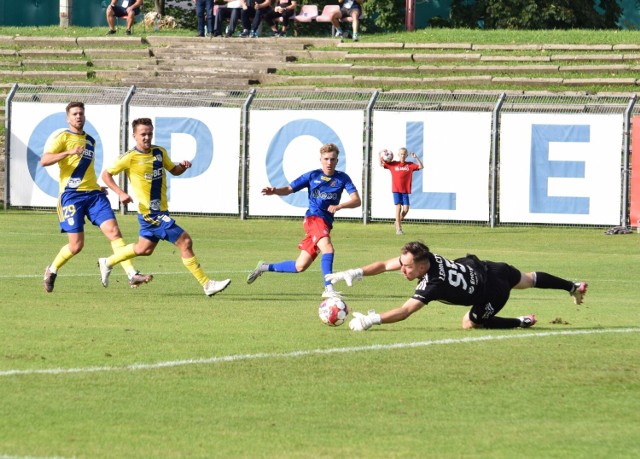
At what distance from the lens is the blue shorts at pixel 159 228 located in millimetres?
15055

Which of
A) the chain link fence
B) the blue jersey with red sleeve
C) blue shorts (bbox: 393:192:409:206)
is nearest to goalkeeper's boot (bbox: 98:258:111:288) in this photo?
the blue jersey with red sleeve

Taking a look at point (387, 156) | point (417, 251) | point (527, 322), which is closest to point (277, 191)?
point (527, 322)

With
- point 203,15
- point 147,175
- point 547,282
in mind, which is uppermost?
point 203,15

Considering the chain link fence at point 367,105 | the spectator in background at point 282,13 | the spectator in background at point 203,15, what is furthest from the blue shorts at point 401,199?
the spectator in background at point 282,13

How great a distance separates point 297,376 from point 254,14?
33.8 meters

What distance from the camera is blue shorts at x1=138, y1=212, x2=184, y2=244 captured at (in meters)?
15.1

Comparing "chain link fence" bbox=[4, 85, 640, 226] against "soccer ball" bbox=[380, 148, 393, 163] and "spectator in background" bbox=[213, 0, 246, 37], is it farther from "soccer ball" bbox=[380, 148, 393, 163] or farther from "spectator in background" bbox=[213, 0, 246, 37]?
"spectator in background" bbox=[213, 0, 246, 37]

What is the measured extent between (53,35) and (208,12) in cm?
566

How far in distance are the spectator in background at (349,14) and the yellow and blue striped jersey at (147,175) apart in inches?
1059

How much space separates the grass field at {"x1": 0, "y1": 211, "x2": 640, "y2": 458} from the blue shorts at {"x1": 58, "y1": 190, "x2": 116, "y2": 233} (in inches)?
31.8

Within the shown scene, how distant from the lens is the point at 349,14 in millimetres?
42688

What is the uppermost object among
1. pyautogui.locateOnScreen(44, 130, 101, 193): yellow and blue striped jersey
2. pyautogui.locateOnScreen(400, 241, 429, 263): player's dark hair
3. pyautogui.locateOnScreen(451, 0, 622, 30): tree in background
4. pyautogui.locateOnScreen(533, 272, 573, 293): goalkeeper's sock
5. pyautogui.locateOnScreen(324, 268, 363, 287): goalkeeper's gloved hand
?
pyautogui.locateOnScreen(451, 0, 622, 30): tree in background

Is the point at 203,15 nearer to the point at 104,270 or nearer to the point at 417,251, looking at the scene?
the point at 104,270

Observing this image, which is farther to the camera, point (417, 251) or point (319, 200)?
point (319, 200)
